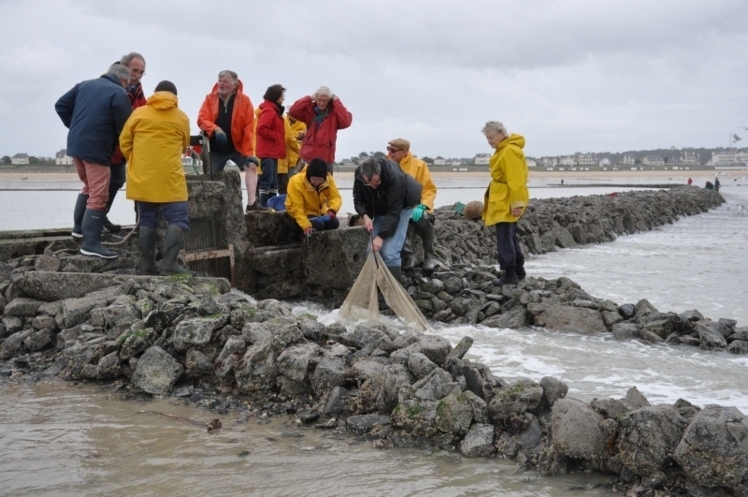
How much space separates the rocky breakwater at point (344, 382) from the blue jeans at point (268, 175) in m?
3.12

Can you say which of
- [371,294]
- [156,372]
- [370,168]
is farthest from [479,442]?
[370,168]

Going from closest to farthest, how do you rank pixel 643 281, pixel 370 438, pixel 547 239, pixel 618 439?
pixel 618 439 → pixel 370 438 → pixel 643 281 → pixel 547 239

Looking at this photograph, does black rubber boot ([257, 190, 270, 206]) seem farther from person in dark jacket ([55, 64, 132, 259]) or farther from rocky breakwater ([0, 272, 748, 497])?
rocky breakwater ([0, 272, 748, 497])

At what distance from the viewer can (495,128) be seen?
28.9 ft

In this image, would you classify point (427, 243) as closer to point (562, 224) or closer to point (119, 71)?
point (119, 71)

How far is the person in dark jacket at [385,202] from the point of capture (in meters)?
7.66

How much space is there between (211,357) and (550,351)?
3173 millimetres

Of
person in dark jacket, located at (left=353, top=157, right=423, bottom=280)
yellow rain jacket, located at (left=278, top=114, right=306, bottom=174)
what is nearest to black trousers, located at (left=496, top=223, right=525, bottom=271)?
person in dark jacket, located at (left=353, top=157, right=423, bottom=280)

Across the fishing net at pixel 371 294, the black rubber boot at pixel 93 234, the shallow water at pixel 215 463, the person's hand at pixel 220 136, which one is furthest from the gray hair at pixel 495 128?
the shallow water at pixel 215 463

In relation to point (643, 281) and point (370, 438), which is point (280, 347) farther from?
point (643, 281)

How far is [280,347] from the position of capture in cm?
545

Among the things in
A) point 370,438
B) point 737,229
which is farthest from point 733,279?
point 737,229

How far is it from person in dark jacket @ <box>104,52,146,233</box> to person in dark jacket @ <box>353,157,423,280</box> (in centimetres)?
245

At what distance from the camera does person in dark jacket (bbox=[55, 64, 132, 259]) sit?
23.7 ft
